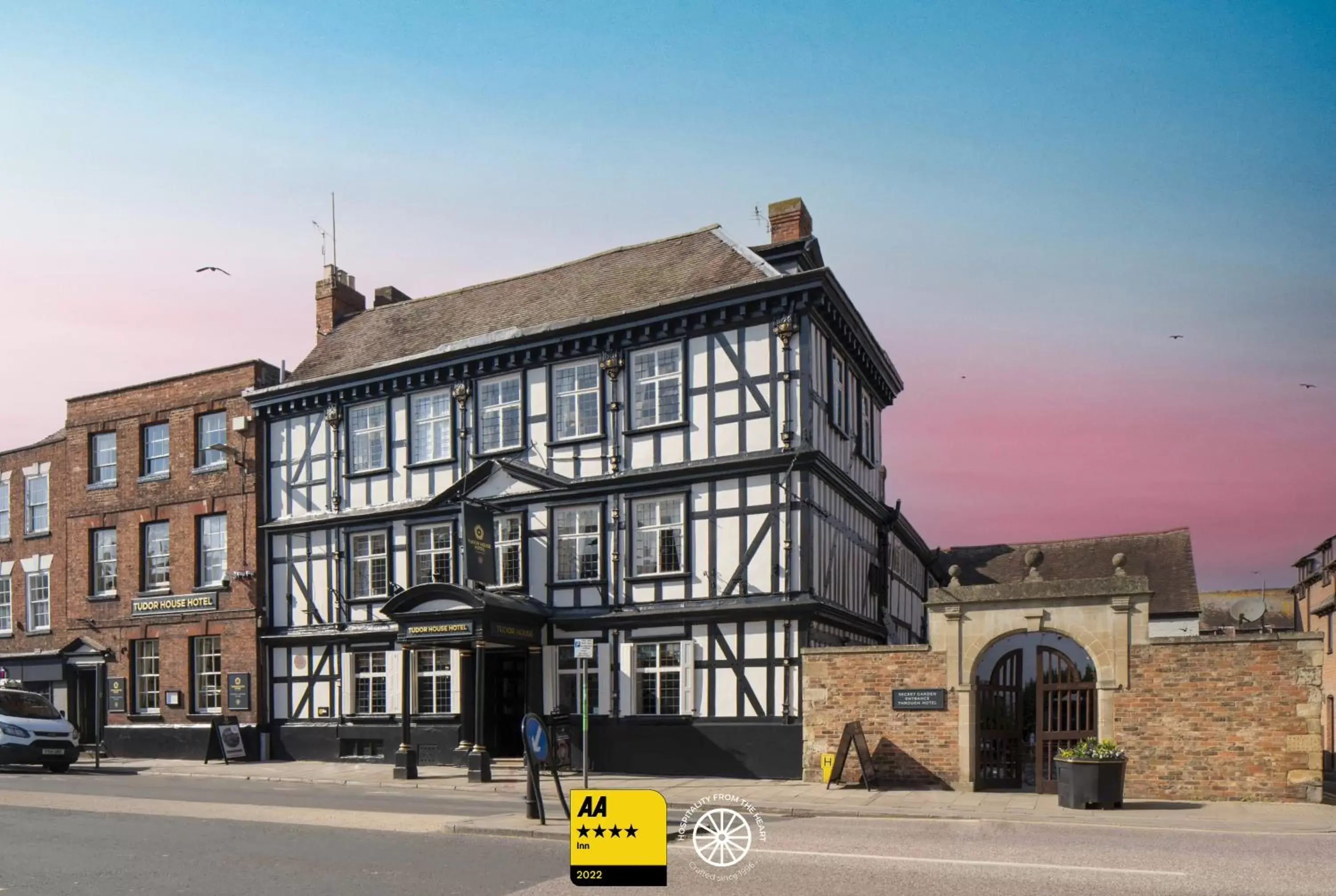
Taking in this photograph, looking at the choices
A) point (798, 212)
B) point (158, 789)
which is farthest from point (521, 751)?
point (798, 212)

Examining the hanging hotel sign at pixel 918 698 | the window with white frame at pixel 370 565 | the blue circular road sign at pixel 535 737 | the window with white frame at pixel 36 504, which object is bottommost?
the hanging hotel sign at pixel 918 698

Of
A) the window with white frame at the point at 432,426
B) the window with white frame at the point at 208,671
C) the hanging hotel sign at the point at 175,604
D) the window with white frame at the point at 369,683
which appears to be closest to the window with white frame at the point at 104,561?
the hanging hotel sign at the point at 175,604

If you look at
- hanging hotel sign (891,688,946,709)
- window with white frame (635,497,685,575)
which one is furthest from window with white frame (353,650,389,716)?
hanging hotel sign (891,688,946,709)

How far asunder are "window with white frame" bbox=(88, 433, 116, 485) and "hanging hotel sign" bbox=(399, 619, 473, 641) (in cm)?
1367

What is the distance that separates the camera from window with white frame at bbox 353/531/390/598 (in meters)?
29.2

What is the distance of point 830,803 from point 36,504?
28.1 m

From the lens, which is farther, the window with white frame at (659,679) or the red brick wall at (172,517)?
the red brick wall at (172,517)

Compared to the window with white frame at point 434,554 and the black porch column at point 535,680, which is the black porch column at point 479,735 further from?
the window with white frame at point 434,554

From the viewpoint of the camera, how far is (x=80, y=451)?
34844 mm

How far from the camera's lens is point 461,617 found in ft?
80.7

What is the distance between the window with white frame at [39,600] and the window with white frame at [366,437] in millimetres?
12226

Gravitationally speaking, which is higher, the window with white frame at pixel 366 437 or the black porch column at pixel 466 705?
the window with white frame at pixel 366 437

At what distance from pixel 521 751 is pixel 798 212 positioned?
13.5 m

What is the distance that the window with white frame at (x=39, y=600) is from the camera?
117 ft
